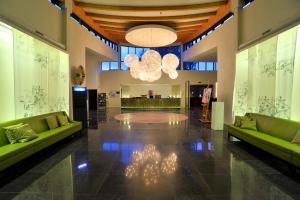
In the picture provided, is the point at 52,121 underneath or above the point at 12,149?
above

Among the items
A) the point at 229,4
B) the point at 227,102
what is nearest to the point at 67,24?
the point at 229,4

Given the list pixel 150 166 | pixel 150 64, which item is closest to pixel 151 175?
pixel 150 166

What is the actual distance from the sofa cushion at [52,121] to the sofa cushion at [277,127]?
6160 millimetres

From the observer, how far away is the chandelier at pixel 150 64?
8.19 meters

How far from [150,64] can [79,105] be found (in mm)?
3555

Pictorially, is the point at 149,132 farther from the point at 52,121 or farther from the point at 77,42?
the point at 77,42

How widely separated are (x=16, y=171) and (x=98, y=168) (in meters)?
1.58

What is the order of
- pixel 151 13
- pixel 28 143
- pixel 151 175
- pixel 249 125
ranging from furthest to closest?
1. pixel 151 13
2. pixel 249 125
3. pixel 28 143
4. pixel 151 175

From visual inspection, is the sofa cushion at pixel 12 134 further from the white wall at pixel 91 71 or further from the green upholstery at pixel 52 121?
the white wall at pixel 91 71

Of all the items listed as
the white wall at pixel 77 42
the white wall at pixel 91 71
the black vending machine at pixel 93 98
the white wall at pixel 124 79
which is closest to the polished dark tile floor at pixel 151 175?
the white wall at pixel 77 42

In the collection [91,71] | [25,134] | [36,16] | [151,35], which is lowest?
[25,134]

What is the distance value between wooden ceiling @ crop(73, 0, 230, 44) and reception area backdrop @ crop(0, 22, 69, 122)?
3315 mm

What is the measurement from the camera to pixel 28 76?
19.2ft

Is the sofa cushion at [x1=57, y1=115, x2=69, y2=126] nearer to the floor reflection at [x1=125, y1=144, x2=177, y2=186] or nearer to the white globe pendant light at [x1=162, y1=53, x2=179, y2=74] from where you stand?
the floor reflection at [x1=125, y1=144, x2=177, y2=186]
